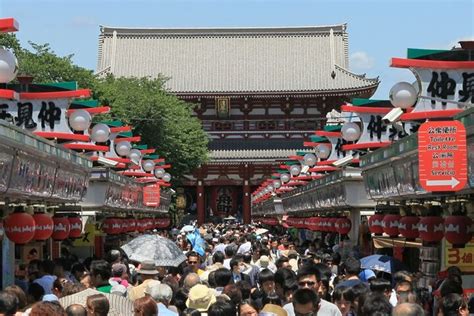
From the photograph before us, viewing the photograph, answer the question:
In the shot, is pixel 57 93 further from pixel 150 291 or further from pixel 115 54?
pixel 115 54

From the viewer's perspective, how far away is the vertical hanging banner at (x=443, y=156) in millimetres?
12820

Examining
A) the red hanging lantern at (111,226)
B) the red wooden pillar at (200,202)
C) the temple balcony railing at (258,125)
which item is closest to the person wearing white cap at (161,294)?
the red hanging lantern at (111,226)

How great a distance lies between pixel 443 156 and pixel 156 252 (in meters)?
3.98

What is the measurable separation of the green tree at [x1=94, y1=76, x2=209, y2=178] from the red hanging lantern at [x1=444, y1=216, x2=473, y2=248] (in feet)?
102

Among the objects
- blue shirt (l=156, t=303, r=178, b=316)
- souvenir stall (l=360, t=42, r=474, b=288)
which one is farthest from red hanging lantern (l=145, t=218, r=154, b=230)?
blue shirt (l=156, t=303, r=178, b=316)

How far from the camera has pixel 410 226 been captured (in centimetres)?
1827

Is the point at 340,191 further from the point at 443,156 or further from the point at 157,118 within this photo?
the point at 157,118

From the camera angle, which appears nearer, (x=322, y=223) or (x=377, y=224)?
(x=377, y=224)

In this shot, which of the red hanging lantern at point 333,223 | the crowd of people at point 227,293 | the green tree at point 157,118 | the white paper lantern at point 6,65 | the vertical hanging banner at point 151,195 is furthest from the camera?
the green tree at point 157,118

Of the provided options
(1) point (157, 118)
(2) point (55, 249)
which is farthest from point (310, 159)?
(1) point (157, 118)

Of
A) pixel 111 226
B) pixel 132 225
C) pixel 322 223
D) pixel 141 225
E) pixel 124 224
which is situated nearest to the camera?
pixel 111 226

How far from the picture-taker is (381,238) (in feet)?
68.4

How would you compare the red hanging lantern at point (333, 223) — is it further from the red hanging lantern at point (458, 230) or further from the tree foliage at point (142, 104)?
the tree foliage at point (142, 104)

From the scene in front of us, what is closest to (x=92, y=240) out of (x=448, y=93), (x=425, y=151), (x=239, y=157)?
(x=448, y=93)
